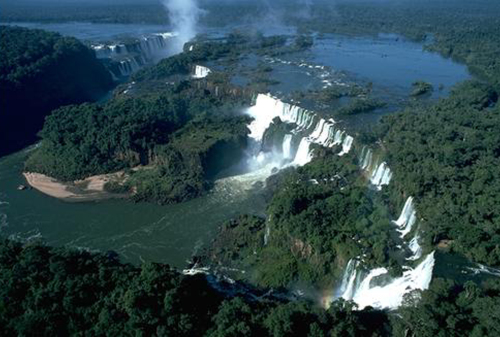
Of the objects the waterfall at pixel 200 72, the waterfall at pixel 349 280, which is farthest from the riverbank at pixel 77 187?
the waterfall at pixel 200 72

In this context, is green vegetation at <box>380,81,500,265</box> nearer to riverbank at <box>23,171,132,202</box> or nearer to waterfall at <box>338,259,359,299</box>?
waterfall at <box>338,259,359,299</box>

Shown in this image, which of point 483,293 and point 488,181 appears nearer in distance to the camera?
point 483,293

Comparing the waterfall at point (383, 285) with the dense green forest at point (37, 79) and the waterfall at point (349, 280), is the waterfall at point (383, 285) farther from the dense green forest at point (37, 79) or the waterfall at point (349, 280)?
the dense green forest at point (37, 79)

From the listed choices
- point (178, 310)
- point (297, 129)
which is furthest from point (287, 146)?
point (178, 310)

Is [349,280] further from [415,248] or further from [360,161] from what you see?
[360,161]

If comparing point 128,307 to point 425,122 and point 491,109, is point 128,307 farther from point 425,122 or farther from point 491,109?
point 491,109

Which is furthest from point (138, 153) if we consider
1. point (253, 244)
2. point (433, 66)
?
point (433, 66)
